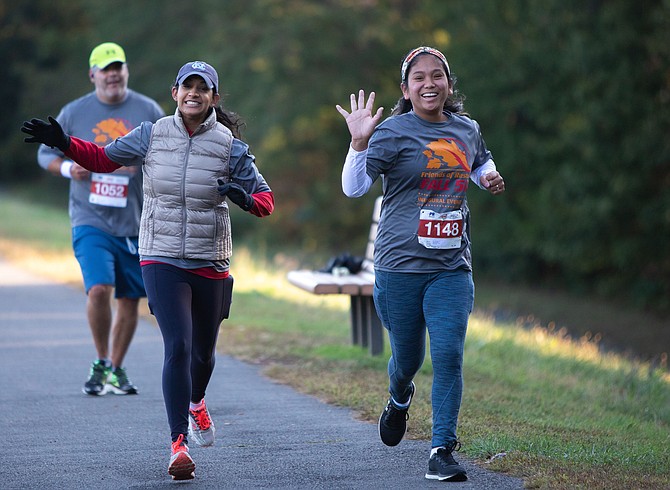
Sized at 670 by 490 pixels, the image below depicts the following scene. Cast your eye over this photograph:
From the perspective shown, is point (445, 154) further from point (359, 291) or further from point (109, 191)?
point (359, 291)

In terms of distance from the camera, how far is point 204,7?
136ft

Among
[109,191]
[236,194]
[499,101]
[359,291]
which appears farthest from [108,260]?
[499,101]

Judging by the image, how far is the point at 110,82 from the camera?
7.90 m

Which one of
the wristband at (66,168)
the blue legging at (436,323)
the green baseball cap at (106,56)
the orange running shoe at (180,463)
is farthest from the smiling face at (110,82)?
the orange running shoe at (180,463)

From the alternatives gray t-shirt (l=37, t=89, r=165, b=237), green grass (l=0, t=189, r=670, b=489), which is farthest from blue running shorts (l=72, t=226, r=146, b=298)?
green grass (l=0, t=189, r=670, b=489)

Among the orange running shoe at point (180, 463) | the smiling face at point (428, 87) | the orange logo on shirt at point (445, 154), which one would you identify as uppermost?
the smiling face at point (428, 87)

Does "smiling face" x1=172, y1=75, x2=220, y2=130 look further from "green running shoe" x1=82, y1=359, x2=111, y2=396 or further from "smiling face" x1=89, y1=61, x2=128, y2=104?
"green running shoe" x1=82, y1=359, x2=111, y2=396

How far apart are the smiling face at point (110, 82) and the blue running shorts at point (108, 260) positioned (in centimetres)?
89

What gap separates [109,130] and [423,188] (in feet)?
10.2

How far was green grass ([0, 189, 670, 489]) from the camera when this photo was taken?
5.71 m

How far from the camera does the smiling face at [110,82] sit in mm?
7895

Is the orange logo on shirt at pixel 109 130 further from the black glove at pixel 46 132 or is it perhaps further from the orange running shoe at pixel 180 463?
the orange running shoe at pixel 180 463

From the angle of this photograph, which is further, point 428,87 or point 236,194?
point 428,87

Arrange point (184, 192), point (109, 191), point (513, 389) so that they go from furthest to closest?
point (513, 389) → point (109, 191) → point (184, 192)
